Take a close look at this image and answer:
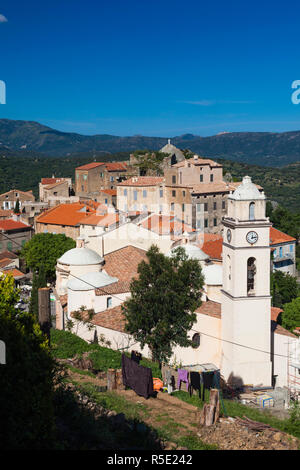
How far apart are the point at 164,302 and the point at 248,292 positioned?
4.93 meters

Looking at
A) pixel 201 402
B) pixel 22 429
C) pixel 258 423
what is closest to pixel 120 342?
pixel 201 402

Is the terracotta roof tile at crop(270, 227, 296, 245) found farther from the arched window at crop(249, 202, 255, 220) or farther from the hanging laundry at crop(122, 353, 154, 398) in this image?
the hanging laundry at crop(122, 353, 154, 398)

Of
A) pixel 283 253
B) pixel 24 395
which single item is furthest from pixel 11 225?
pixel 24 395

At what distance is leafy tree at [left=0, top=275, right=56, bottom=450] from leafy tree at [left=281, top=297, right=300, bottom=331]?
2250 centimetres

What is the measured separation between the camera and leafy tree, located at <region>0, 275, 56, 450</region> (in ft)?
29.6

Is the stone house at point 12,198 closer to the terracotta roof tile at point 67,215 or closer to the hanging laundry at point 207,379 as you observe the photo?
the terracotta roof tile at point 67,215

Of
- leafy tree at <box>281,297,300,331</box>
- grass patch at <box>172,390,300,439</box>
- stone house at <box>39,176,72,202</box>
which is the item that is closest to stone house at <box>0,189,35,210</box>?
stone house at <box>39,176,72,202</box>

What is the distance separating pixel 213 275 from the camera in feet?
93.9

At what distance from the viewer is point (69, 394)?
1320cm

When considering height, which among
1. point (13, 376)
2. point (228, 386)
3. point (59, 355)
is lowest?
point (228, 386)

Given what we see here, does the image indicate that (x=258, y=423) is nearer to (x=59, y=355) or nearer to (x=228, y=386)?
(x=228, y=386)

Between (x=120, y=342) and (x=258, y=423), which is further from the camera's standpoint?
(x=120, y=342)

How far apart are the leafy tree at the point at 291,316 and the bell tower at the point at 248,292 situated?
7.17 m
